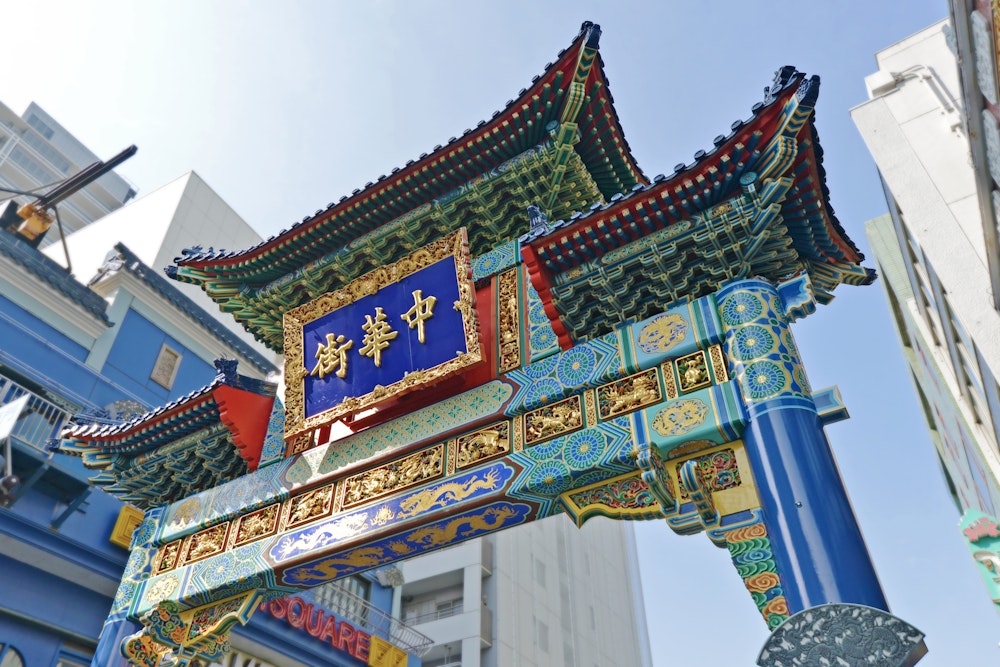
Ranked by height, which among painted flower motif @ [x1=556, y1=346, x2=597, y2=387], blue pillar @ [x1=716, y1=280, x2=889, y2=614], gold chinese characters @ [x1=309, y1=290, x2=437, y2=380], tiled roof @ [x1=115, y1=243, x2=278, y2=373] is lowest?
blue pillar @ [x1=716, y1=280, x2=889, y2=614]

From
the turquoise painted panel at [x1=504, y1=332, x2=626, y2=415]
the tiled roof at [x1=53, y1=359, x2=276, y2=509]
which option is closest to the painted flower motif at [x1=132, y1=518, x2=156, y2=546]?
the tiled roof at [x1=53, y1=359, x2=276, y2=509]

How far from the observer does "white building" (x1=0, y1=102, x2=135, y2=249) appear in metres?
40.7

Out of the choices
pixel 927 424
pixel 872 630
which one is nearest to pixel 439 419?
pixel 872 630

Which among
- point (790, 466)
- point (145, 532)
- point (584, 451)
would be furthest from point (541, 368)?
point (145, 532)

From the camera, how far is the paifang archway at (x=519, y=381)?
5.38 m

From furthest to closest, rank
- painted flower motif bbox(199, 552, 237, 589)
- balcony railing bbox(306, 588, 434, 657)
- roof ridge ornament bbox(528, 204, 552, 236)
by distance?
balcony railing bbox(306, 588, 434, 657) → painted flower motif bbox(199, 552, 237, 589) → roof ridge ornament bbox(528, 204, 552, 236)

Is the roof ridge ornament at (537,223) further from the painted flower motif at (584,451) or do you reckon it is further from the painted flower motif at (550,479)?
the painted flower motif at (550,479)

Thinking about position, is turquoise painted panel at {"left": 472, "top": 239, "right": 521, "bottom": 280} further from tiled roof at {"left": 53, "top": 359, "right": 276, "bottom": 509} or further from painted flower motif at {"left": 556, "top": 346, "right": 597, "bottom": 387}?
tiled roof at {"left": 53, "top": 359, "right": 276, "bottom": 509}

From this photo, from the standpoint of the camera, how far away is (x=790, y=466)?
502 cm

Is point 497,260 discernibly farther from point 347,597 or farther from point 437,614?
point 437,614

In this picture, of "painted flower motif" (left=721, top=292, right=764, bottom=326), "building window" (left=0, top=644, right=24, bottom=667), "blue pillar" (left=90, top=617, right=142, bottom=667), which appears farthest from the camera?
"building window" (left=0, top=644, right=24, bottom=667)

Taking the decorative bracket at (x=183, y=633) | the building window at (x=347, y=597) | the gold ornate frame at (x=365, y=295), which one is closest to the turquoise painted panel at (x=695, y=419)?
the gold ornate frame at (x=365, y=295)

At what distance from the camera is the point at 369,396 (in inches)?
295

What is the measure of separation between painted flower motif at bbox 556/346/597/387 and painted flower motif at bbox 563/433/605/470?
1.88 feet
